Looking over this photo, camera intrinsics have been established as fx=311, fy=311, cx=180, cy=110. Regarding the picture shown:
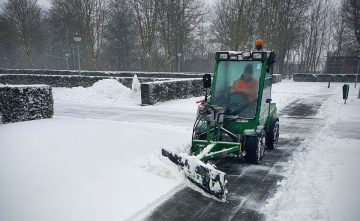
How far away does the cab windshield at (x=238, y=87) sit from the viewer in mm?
7512

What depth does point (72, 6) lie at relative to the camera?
4047cm

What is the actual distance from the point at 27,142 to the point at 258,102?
644 centimetres

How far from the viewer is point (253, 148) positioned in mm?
7289

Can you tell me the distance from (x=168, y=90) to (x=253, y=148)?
37.4 ft

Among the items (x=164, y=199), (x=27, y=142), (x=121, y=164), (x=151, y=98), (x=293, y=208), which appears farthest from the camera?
(x=151, y=98)

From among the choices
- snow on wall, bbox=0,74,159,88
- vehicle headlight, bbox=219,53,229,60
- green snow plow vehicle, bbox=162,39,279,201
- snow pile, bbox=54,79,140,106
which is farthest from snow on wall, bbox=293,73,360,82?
vehicle headlight, bbox=219,53,229,60

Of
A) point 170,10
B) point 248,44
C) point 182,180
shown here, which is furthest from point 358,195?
point 170,10

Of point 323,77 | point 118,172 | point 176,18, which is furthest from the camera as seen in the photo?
point 176,18

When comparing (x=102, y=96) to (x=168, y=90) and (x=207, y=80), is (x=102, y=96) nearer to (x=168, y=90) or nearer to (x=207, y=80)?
(x=168, y=90)

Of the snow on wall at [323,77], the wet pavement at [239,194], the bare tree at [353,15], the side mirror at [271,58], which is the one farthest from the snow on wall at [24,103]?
the bare tree at [353,15]

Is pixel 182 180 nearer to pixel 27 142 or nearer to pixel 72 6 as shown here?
pixel 27 142

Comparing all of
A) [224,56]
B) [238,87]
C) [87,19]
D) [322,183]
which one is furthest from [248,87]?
[87,19]

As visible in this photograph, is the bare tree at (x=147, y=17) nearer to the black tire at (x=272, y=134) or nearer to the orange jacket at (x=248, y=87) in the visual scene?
the black tire at (x=272, y=134)

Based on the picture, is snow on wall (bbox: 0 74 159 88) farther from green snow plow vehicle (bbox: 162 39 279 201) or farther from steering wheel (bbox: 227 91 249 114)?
steering wheel (bbox: 227 91 249 114)
